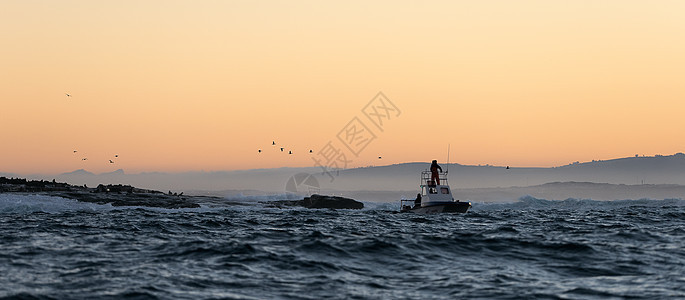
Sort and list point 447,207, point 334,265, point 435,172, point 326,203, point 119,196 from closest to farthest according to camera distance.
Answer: point 334,265 < point 447,207 < point 435,172 < point 119,196 < point 326,203

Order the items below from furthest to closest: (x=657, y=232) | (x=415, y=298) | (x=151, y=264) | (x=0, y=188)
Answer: (x=0, y=188), (x=657, y=232), (x=151, y=264), (x=415, y=298)

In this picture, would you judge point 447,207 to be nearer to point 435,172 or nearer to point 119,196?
point 435,172

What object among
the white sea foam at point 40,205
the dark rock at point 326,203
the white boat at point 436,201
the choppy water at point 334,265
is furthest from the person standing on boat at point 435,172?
the white sea foam at point 40,205

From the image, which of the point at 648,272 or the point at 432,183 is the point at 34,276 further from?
the point at 432,183

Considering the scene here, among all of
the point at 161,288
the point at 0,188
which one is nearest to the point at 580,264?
the point at 161,288

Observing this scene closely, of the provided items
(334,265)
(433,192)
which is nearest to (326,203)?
(433,192)

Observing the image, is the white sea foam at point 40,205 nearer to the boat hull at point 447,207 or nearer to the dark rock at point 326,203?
the dark rock at point 326,203

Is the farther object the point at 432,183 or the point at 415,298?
the point at 432,183

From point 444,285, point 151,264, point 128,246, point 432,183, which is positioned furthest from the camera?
point 432,183

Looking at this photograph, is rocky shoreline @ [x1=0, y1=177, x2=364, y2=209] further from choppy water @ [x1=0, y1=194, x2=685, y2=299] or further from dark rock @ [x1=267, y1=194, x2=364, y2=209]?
choppy water @ [x1=0, y1=194, x2=685, y2=299]

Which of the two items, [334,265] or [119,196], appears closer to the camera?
[334,265]

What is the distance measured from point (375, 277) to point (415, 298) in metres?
3.00

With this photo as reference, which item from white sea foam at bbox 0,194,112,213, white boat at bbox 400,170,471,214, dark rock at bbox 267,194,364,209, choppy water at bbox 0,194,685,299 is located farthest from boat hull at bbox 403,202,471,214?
white sea foam at bbox 0,194,112,213

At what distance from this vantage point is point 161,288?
14977 mm
